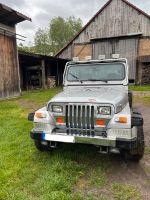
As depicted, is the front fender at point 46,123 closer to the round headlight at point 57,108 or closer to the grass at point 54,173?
the round headlight at point 57,108

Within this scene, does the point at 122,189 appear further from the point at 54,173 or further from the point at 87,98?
the point at 87,98

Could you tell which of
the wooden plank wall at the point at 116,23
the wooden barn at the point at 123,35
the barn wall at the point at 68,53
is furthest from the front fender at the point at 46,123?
the barn wall at the point at 68,53

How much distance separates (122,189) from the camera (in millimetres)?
3025

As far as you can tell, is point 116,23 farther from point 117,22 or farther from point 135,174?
point 135,174

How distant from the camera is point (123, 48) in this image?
21141 millimetres

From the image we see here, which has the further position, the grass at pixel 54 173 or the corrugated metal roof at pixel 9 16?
the corrugated metal roof at pixel 9 16

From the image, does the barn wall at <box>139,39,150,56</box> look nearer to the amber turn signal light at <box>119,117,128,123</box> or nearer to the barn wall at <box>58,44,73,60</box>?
the barn wall at <box>58,44,73,60</box>

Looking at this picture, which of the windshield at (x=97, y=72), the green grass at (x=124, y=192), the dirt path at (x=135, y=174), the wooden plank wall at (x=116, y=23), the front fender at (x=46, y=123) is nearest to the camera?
the green grass at (x=124, y=192)

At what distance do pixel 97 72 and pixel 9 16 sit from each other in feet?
33.0

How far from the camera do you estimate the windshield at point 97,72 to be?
4.71 meters

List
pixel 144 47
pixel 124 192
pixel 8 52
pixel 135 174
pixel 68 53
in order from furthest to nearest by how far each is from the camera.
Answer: pixel 68 53 → pixel 144 47 → pixel 8 52 → pixel 135 174 → pixel 124 192

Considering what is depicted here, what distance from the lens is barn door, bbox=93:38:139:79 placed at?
20.6m

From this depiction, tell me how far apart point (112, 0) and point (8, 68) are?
14.0 meters

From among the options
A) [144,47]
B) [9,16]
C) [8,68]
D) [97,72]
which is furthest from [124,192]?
[144,47]
